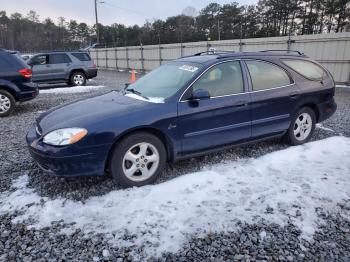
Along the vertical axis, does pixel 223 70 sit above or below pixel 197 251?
above

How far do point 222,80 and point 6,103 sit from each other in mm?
6248

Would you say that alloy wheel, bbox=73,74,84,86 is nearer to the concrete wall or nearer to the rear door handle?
the concrete wall

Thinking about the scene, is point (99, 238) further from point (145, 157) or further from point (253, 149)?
point (253, 149)

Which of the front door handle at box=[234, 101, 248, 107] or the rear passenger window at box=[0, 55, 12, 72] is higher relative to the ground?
the rear passenger window at box=[0, 55, 12, 72]

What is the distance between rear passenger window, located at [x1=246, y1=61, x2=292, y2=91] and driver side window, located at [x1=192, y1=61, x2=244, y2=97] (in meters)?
0.24

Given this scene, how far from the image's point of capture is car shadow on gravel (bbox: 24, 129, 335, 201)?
3543 millimetres

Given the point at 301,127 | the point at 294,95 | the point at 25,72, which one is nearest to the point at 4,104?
the point at 25,72

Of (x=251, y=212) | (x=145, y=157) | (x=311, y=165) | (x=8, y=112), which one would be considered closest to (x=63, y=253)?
(x=145, y=157)

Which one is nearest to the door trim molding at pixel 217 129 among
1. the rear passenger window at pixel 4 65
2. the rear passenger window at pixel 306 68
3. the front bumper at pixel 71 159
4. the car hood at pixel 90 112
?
the car hood at pixel 90 112

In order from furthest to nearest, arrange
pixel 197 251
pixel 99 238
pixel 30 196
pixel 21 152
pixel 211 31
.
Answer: pixel 211 31 < pixel 21 152 < pixel 30 196 < pixel 99 238 < pixel 197 251

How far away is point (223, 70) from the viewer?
4.21 m

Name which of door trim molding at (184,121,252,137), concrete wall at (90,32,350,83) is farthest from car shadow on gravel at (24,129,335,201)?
concrete wall at (90,32,350,83)

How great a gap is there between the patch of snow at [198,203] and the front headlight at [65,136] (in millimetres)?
647

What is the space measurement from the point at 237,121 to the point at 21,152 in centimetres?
351
